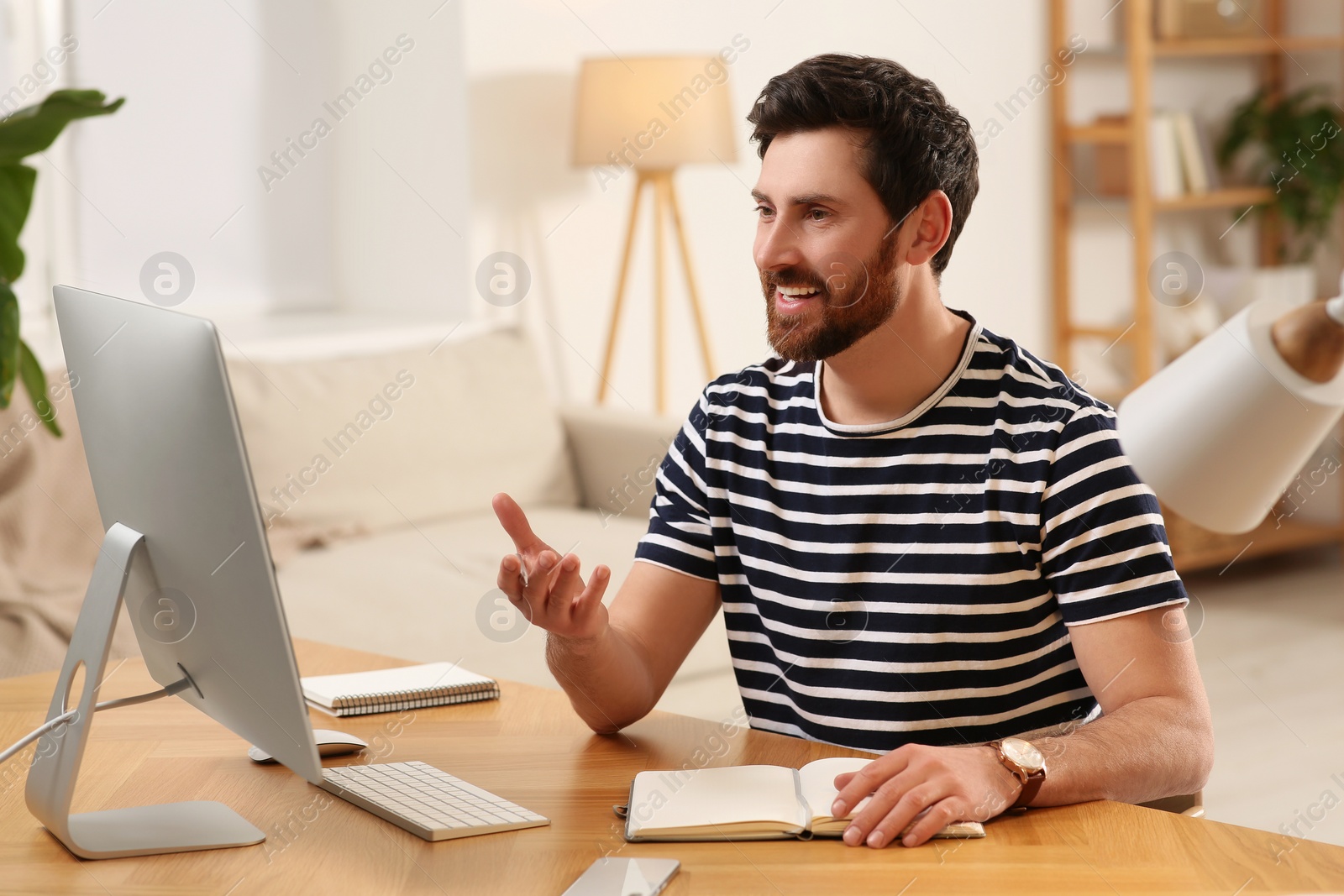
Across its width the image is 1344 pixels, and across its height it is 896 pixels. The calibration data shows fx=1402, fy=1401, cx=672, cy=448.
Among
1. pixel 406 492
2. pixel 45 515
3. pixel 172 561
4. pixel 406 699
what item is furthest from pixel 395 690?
pixel 406 492

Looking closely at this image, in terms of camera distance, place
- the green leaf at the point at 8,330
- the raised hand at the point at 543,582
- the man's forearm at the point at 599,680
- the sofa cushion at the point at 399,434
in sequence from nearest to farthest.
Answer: the green leaf at the point at 8,330
the raised hand at the point at 543,582
the man's forearm at the point at 599,680
the sofa cushion at the point at 399,434

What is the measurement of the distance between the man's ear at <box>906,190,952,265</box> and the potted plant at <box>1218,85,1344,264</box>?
343 cm

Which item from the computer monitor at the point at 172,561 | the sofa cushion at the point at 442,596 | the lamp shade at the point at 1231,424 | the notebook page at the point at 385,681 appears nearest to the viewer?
the lamp shade at the point at 1231,424

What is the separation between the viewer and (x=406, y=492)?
120 inches

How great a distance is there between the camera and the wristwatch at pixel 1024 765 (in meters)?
1.06

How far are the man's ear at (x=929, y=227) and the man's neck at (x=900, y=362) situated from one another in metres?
0.03

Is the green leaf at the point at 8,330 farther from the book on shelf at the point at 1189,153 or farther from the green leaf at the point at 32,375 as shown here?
the book on shelf at the point at 1189,153

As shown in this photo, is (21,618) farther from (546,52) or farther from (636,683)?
(546,52)

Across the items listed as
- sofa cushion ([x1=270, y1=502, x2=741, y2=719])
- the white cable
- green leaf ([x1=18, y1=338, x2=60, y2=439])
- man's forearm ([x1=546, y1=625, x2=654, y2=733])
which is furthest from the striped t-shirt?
sofa cushion ([x1=270, y1=502, x2=741, y2=719])

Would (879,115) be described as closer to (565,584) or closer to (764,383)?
(764,383)

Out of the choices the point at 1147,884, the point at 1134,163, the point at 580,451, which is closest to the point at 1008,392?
the point at 1147,884

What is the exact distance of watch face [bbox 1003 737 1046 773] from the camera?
41.7 inches

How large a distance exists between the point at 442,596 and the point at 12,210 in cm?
179

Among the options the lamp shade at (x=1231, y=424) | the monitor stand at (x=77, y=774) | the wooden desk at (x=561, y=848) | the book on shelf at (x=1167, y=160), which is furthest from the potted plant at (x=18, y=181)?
the book on shelf at (x=1167, y=160)
